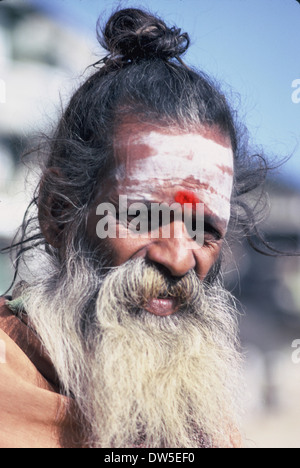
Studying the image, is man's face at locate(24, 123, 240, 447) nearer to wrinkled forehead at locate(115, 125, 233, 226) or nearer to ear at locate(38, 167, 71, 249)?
wrinkled forehead at locate(115, 125, 233, 226)

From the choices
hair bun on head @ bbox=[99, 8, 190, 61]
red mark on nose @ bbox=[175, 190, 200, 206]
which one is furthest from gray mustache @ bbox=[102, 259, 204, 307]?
hair bun on head @ bbox=[99, 8, 190, 61]

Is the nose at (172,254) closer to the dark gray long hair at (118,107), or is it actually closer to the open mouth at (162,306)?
the open mouth at (162,306)

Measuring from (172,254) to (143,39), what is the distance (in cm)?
78

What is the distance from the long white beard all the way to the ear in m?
0.17

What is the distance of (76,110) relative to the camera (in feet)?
6.18

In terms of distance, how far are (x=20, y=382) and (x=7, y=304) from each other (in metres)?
0.33

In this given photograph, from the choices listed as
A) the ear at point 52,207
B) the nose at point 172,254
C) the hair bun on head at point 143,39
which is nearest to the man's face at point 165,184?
the nose at point 172,254

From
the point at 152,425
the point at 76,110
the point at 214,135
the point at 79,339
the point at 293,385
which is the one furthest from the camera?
the point at 293,385

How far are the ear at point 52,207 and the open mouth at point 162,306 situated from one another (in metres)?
0.40

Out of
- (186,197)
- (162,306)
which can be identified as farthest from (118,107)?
(162,306)

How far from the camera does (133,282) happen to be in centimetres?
157

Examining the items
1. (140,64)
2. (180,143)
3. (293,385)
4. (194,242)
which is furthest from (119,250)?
(293,385)

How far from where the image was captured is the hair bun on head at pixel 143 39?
6.08ft

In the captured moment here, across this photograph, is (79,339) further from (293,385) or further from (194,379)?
(293,385)
